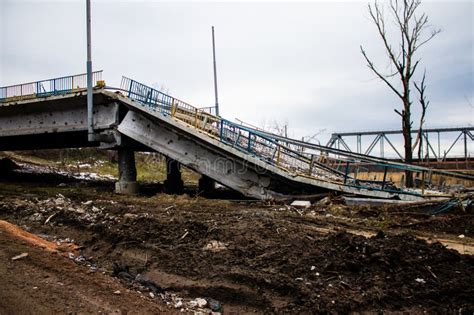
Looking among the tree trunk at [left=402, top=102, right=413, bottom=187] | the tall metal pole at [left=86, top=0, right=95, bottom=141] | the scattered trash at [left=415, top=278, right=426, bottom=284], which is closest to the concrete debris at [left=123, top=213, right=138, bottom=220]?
the scattered trash at [left=415, top=278, right=426, bottom=284]

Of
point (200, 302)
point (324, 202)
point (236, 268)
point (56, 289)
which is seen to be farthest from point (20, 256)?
point (324, 202)

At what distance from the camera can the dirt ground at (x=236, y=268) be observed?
15.2 ft

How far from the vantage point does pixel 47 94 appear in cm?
1541

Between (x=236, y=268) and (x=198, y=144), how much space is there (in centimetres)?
823

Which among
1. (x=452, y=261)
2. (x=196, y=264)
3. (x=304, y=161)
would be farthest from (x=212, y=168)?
(x=452, y=261)

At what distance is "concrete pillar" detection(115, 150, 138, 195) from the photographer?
47.9 feet

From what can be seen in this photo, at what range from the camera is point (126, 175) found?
1498cm

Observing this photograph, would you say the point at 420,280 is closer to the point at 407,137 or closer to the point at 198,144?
the point at 198,144

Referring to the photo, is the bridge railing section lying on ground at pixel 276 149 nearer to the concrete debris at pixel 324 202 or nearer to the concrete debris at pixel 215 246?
the concrete debris at pixel 324 202

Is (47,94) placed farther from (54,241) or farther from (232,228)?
(232,228)

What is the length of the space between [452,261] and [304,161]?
26.0 feet

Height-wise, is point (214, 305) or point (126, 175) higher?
point (126, 175)

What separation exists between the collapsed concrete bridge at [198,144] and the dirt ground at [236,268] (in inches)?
165

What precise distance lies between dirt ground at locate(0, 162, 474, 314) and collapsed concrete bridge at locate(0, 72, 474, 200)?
419 centimetres
